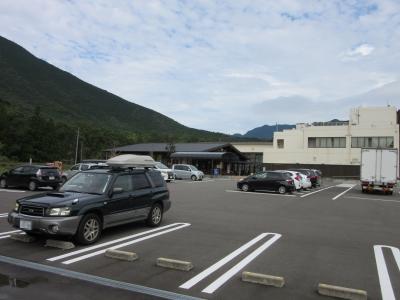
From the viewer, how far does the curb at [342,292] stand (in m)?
5.85

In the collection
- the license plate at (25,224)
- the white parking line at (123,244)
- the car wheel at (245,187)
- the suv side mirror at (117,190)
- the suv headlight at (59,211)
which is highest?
the suv side mirror at (117,190)

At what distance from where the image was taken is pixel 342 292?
19.5ft

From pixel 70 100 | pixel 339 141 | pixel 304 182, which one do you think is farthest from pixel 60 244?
pixel 70 100

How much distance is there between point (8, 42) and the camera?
144 m

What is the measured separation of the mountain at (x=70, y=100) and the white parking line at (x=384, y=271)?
308 ft

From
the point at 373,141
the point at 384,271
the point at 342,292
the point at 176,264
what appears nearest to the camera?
the point at 342,292

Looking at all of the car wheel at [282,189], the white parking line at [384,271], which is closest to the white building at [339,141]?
the car wheel at [282,189]

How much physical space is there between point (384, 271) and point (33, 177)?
18865mm

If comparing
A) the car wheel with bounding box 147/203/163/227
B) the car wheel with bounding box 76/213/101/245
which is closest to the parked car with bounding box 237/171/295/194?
the car wheel with bounding box 147/203/163/227

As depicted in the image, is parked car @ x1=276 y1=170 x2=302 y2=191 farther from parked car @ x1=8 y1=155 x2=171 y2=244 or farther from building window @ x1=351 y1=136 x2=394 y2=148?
building window @ x1=351 y1=136 x2=394 y2=148

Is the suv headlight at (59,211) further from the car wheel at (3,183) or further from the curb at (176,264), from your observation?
the car wheel at (3,183)

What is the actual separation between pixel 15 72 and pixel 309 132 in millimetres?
86528

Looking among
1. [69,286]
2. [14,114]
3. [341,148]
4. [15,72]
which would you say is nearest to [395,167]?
[69,286]

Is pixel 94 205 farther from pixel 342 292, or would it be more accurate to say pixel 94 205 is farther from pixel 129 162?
pixel 342 292
